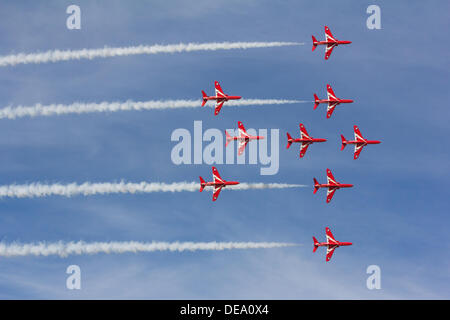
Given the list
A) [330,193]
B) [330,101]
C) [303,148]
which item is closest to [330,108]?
[330,101]

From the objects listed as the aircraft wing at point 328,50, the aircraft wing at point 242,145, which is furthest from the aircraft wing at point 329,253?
the aircraft wing at point 328,50

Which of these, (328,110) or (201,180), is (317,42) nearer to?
(328,110)

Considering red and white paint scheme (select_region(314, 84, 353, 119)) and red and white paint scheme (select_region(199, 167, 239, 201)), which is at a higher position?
red and white paint scheme (select_region(314, 84, 353, 119))

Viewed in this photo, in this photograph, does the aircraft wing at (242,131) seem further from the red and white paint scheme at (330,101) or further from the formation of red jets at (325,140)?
the red and white paint scheme at (330,101)

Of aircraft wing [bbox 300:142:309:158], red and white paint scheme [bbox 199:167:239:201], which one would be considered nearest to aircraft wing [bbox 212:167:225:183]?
red and white paint scheme [bbox 199:167:239:201]

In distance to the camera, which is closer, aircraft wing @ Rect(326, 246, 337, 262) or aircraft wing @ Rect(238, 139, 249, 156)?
aircraft wing @ Rect(238, 139, 249, 156)

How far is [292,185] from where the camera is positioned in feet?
552

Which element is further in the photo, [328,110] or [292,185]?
[328,110]

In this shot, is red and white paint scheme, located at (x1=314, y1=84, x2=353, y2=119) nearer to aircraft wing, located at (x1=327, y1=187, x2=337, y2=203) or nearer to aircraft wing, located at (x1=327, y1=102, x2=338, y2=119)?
aircraft wing, located at (x1=327, y1=102, x2=338, y2=119)

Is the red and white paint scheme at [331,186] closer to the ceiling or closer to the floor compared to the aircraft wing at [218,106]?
closer to the floor

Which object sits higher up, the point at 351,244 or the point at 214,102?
the point at 214,102

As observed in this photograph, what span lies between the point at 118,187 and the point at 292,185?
1488 inches
